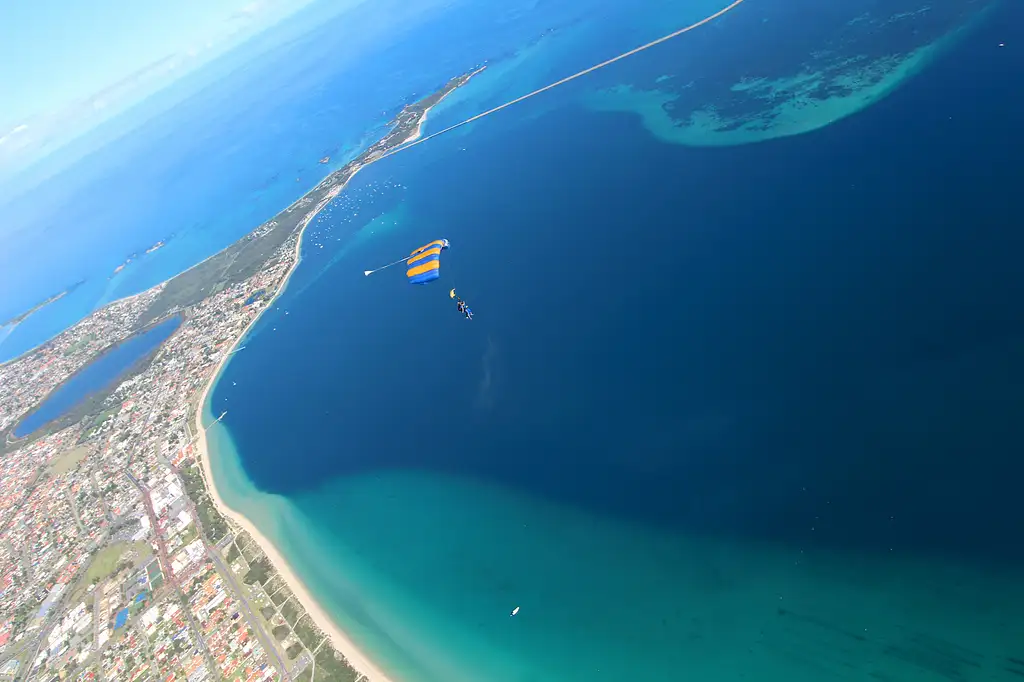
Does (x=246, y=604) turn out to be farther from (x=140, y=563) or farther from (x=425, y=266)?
(x=425, y=266)

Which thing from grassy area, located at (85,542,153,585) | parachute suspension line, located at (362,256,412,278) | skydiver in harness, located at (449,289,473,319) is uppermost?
parachute suspension line, located at (362,256,412,278)

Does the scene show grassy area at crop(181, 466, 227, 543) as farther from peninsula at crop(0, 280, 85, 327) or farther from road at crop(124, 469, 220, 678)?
peninsula at crop(0, 280, 85, 327)

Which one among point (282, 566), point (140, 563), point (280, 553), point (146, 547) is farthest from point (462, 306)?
point (140, 563)

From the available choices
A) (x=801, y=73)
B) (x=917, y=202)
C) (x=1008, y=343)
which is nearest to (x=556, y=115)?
(x=801, y=73)

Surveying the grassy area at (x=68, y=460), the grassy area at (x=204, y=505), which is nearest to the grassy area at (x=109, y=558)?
the grassy area at (x=204, y=505)

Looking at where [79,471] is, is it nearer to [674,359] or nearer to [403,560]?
[403,560]

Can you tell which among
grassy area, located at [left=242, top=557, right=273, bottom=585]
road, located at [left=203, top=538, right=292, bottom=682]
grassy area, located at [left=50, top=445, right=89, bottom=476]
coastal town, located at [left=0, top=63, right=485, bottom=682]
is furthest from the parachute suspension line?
grassy area, located at [left=242, top=557, right=273, bottom=585]

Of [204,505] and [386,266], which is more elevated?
[386,266]
